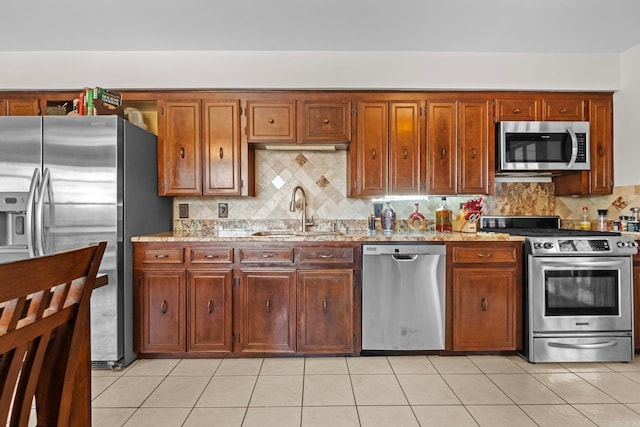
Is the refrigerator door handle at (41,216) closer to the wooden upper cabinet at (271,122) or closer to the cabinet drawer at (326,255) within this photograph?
the wooden upper cabinet at (271,122)

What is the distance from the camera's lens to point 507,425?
190 centimetres

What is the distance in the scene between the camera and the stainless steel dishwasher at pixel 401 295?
2.72 m

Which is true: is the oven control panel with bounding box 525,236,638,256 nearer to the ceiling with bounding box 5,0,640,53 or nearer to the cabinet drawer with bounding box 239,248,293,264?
the ceiling with bounding box 5,0,640,53

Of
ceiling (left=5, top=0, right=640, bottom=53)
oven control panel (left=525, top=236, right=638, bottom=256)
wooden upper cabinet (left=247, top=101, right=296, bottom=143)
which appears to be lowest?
oven control panel (left=525, top=236, right=638, bottom=256)

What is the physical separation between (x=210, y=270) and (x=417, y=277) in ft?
5.16

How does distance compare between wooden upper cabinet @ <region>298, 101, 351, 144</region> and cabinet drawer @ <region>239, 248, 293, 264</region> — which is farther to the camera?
wooden upper cabinet @ <region>298, 101, 351, 144</region>

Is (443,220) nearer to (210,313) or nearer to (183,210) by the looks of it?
(210,313)

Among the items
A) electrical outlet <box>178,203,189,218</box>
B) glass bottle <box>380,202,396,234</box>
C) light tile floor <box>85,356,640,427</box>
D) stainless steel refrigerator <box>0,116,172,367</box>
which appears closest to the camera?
light tile floor <box>85,356,640,427</box>

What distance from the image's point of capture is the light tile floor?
1.96m

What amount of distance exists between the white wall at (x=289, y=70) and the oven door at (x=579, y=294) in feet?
5.01

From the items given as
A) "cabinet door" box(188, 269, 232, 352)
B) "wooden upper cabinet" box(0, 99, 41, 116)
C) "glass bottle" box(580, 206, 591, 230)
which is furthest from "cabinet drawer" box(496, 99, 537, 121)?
"wooden upper cabinet" box(0, 99, 41, 116)

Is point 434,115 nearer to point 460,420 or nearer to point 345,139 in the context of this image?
point 345,139

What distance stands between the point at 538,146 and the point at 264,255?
2.50m

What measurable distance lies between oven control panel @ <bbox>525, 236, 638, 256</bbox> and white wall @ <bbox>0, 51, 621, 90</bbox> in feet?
4.41
